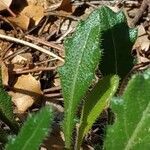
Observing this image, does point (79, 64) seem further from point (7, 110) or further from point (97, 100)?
point (7, 110)

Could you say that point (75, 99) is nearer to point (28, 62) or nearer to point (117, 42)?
point (117, 42)

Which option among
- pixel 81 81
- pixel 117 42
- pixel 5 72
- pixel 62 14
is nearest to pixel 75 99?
pixel 81 81

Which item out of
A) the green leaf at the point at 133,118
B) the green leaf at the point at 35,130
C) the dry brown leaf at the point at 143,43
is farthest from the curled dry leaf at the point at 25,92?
the green leaf at the point at 35,130

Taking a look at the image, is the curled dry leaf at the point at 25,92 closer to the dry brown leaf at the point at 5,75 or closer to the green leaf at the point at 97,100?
the dry brown leaf at the point at 5,75

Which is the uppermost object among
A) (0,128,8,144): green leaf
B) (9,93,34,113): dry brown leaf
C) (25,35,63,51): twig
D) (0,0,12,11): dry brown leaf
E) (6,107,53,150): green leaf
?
(0,0,12,11): dry brown leaf

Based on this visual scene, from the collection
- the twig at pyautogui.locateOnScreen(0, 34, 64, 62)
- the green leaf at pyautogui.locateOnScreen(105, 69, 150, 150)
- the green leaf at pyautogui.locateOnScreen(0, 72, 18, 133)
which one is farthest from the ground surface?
the green leaf at pyautogui.locateOnScreen(105, 69, 150, 150)

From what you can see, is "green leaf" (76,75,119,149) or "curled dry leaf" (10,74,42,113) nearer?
"green leaf" (76,75,119,149)

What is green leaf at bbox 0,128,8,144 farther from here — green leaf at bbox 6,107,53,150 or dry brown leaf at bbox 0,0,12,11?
dry brown leaf at bbox 0,0,12,11
